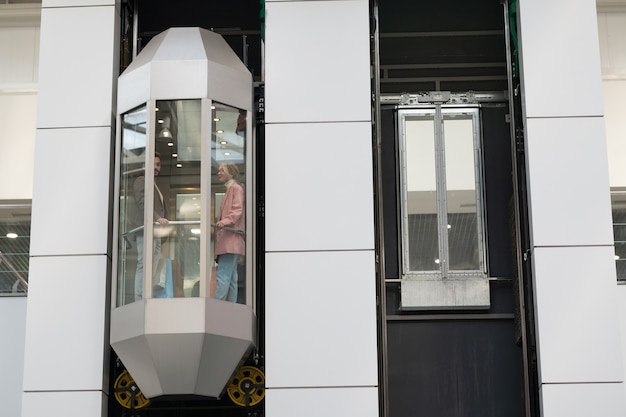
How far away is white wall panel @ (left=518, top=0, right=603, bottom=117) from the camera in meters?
13.7

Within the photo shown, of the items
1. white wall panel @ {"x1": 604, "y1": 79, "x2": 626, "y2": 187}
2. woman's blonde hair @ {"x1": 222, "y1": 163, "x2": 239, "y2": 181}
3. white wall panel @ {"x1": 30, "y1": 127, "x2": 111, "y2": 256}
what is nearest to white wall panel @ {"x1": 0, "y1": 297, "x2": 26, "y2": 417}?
white wall panel @ {"x1": 30, "y1": 127, "x2": 111, "y2": 256}

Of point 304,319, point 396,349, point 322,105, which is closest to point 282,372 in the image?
point 304,319

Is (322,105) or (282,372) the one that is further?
(322,105)

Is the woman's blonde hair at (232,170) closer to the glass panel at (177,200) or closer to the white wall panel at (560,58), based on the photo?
the glass panel at (177,200)

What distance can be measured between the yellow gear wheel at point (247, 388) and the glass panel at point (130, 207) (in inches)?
61.5

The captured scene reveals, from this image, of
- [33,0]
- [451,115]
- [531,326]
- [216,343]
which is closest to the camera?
[216,343]

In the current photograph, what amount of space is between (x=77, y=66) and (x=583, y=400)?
23.2 ft

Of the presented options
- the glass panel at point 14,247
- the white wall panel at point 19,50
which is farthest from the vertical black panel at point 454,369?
the white wall panel at point 19,50

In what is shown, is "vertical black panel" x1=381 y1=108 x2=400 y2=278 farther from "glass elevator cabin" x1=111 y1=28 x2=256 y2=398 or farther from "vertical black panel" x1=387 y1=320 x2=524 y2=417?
"glass elevator cabin" x1=111 y1=28 x2=256 y2=398

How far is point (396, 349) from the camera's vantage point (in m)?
14.5

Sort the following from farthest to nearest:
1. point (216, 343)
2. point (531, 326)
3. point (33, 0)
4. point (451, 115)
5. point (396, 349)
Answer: point (33, 0)
point (451, 115)
point (396, 349)
point (531, 326)
point (216, 343)

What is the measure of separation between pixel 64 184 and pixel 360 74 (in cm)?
372

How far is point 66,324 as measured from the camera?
13.3 m

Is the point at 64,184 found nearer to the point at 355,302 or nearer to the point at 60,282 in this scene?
the point at 60,282
